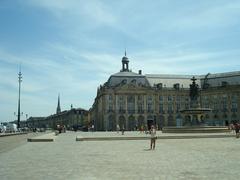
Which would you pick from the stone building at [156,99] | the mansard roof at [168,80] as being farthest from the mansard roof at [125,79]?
the mansard roof at [168,80]

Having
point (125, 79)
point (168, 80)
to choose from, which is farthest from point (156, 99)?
point (125, 79)

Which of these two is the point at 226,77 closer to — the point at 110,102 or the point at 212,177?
the point at 110,102

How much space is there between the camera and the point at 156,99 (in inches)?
5236

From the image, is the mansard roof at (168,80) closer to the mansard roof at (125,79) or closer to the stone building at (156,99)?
the stone building at (156,99)

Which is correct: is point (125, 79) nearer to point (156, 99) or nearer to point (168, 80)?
point (156, 99)

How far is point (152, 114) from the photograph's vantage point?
433 feet

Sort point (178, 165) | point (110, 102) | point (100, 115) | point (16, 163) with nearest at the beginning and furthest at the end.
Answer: point (178, 165)
point (16, 163)
point (110, 102)
point (100, 115)

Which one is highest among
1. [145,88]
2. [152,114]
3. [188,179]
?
[145,88]

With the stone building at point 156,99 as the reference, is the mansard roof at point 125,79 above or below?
above

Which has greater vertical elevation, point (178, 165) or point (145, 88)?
point (145, 88)

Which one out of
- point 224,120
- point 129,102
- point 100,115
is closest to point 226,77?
point 224,120

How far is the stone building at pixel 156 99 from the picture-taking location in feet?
415

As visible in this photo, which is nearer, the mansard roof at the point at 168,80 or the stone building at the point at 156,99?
the stone building at the point at 156,99

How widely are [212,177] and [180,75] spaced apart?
131 m
